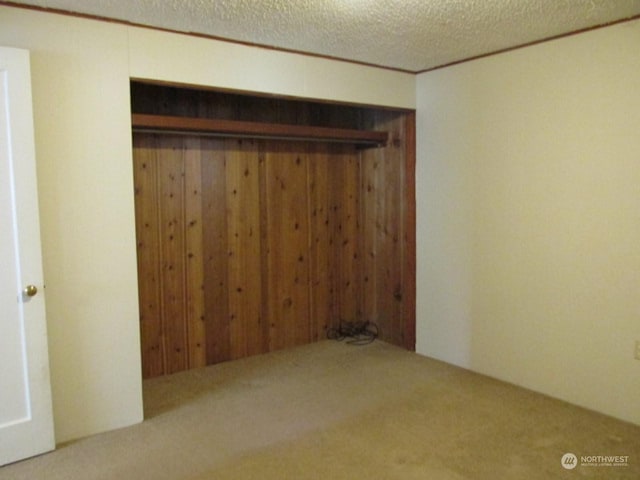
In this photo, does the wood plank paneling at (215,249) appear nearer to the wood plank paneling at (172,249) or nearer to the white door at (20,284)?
the wood plank paneling at (172,249)

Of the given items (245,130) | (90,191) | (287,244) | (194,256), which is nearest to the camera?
(90,191)

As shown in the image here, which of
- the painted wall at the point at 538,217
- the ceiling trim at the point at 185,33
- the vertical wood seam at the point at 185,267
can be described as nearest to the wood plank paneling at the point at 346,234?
the painted wall at the point at 538,217

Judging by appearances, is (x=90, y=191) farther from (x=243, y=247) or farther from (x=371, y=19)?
(x=371, y=19)

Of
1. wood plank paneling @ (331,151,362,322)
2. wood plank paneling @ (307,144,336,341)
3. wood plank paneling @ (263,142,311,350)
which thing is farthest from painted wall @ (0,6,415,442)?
wood plank paneling @ (331,151,362,322)

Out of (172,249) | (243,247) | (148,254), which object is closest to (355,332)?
(243,247)

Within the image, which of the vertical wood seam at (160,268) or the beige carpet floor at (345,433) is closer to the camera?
the beige carpet floor at (345,433)

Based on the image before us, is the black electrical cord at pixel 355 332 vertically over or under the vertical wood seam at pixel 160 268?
under

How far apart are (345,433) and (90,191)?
1.94m

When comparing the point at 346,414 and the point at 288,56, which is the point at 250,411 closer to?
the point at 346,414

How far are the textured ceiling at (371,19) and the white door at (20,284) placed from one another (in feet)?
1.66

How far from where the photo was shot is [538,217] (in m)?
3.53

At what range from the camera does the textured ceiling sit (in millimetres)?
2738

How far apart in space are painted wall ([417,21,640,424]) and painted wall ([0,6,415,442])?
→ 1.91m

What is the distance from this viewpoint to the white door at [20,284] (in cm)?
261
